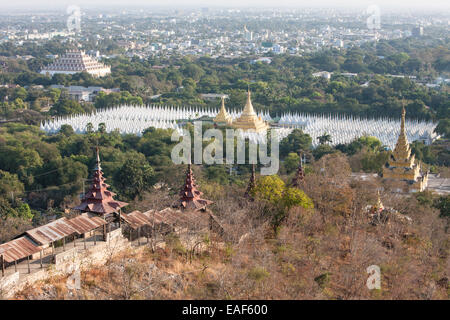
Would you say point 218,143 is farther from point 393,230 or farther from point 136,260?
point 136,260

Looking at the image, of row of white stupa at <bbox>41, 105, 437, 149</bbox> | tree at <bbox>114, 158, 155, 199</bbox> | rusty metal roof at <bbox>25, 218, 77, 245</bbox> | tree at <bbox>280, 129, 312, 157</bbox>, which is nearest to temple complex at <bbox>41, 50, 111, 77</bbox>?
row of white stupa at <bbox>41, 105, 437, 149</bbox>

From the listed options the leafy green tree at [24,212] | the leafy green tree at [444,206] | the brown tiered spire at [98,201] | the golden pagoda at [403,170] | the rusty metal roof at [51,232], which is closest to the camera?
the rusty metal roof at [51,232]

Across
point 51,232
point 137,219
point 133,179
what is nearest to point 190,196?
point 137,219

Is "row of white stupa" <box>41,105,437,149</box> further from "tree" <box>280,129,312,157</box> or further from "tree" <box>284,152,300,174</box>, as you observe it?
"tree" <box>284,152,300,174</box>

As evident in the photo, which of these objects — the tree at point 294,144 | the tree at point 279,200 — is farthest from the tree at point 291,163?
the tree at point 279,200

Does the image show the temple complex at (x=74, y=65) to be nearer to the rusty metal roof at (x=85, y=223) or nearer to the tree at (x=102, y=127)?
the tree at (x=102, y=127)
